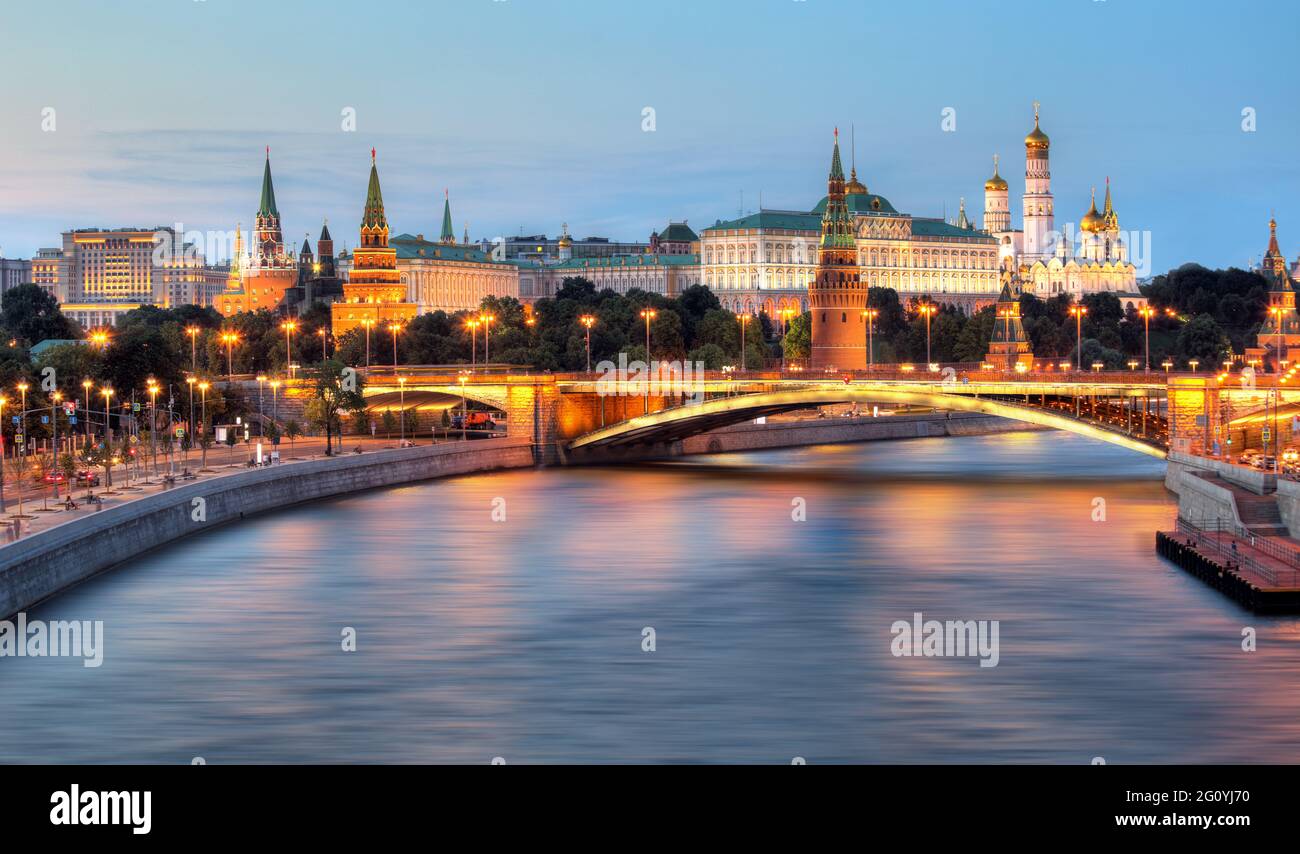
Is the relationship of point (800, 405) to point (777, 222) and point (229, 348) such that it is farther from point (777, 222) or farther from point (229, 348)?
point (777, 222)

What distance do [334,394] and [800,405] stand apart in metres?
14.4

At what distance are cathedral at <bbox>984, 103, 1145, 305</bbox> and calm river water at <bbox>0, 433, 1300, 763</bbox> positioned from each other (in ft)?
465

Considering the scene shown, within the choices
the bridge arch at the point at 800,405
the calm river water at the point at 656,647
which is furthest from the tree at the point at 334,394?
the calm river water at the point at 656,647

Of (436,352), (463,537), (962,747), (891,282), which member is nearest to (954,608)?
(962,747)

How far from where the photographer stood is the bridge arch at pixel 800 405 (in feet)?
177

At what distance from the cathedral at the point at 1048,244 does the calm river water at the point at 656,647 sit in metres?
142

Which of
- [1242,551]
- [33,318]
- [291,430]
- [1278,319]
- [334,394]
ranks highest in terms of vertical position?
[33,318]

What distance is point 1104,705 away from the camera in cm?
2397

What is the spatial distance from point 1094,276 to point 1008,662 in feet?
540

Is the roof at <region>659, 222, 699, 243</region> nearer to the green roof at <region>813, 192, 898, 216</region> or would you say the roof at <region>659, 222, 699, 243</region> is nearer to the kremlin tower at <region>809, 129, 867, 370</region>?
the green roof at <region>813, 192, 898, 216</region>

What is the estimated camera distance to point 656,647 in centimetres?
2842

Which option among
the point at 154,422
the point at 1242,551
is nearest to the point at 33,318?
the point at 154,422

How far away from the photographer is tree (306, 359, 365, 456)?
6200cm

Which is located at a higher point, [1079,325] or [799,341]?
[1079,325]
